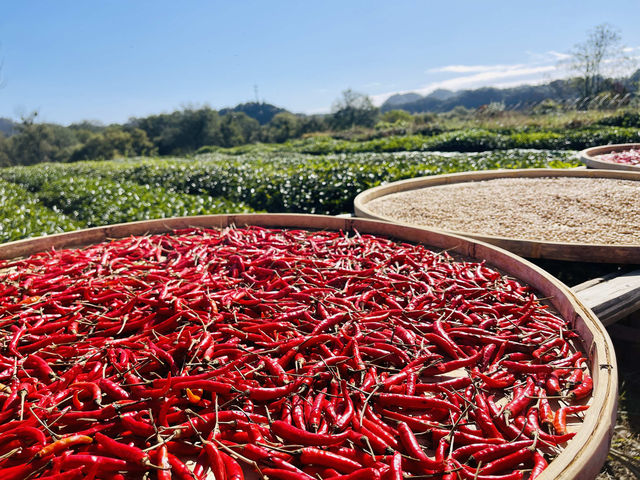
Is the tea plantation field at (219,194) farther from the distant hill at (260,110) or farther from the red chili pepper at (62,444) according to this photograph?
the distant hill at (260,110)

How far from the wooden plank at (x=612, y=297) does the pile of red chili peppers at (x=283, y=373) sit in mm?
653

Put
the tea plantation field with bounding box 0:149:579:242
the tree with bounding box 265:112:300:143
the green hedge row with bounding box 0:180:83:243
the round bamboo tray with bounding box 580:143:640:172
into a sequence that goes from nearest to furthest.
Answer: the round bamboo tray with bounding box 580:143:640:172 < the green hedge row with bounding box 0:180:83:243 < the tea plantation field with bounding box 0:149:579:242 < the tree with bounding box 265:112:300:143

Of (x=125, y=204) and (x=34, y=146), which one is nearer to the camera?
(x=125, y=204)

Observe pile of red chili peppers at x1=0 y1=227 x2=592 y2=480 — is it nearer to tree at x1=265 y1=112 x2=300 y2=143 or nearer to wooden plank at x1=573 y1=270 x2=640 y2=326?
wooden plank at x1=573 y1=270 x2=640 y2=326

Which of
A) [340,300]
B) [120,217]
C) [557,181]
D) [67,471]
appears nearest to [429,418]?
[340,300]

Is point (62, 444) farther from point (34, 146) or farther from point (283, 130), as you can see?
point (34, 146)

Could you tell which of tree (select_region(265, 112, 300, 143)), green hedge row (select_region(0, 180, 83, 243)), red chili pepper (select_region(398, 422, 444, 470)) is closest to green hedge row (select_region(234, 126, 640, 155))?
green hedge row (select_region(0, 180, 83, 243))

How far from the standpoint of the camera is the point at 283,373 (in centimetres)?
205

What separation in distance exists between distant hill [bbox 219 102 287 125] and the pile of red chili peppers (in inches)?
5091

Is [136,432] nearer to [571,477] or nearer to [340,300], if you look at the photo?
[340,300]

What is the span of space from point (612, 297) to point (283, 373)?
2.65 m

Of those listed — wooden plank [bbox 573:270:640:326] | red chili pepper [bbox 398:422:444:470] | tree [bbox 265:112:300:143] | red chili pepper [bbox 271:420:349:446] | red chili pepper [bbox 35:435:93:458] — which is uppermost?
tree [bbox 265:112:300:143]

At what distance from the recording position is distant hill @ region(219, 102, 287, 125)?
417 ft

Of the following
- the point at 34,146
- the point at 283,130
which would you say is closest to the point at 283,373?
Answer: the point at 283,130
